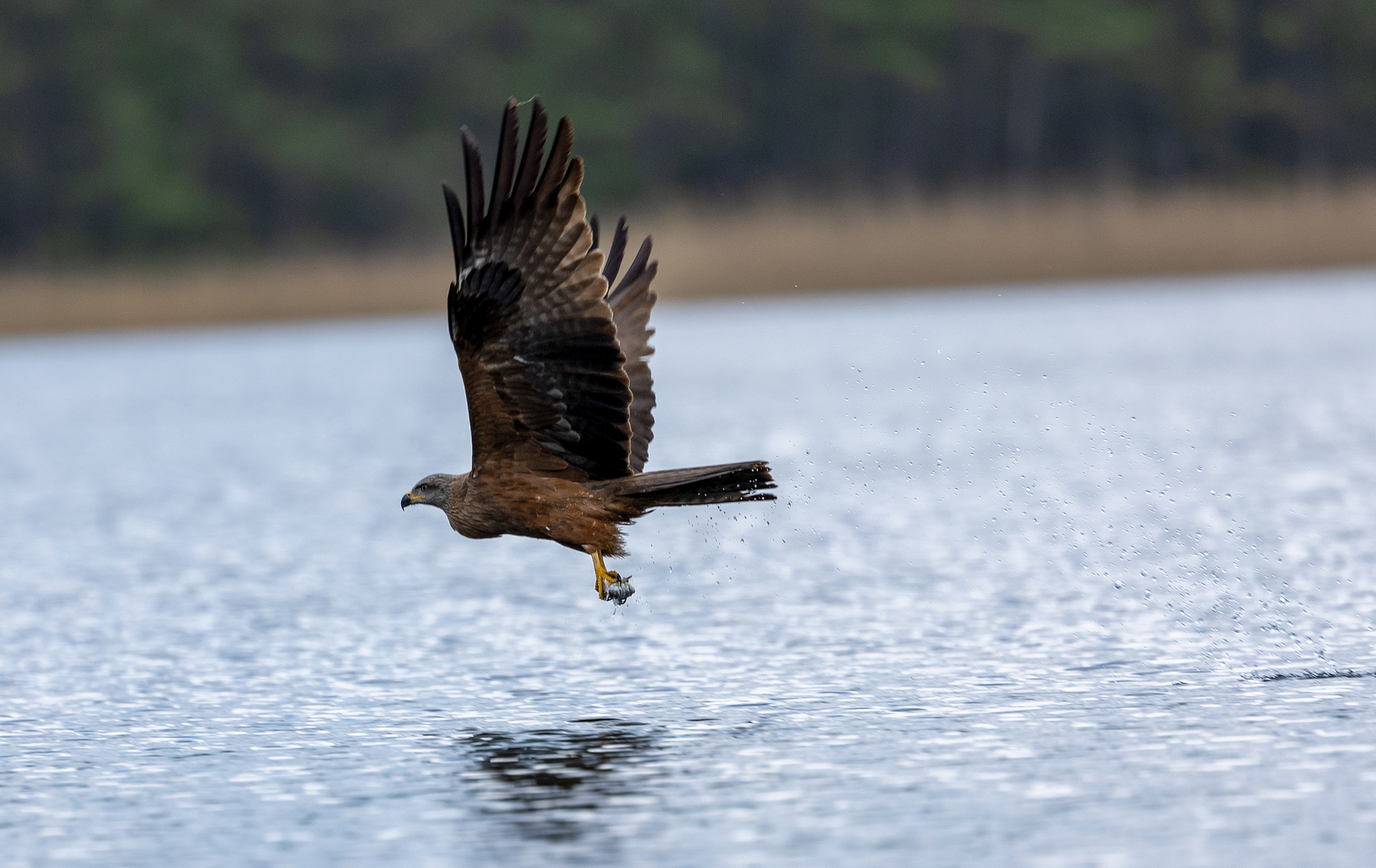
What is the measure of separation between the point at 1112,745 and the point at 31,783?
377cm

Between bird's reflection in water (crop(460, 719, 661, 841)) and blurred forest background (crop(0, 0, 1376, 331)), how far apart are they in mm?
36703

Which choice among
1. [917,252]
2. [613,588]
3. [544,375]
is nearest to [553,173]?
[544,375]

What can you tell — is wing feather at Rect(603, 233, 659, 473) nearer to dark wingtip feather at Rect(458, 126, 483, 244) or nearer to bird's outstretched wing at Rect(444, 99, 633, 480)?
bird's outstretched wing at Rect(444, 99, 633, 480)

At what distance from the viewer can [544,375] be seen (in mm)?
7957

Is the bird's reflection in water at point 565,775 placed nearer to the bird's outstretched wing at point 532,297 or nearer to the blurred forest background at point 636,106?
the bird's outstretched wing at point 532,297

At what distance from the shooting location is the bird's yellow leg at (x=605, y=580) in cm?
790

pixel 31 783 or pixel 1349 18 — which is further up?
pixel 1349 18

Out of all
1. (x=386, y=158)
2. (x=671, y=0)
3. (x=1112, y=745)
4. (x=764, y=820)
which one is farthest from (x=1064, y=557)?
A: (x=671, y=0)

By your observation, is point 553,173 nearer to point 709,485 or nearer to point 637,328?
point 709,485

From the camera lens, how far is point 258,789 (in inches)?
279

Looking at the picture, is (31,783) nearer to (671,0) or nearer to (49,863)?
(49,863)

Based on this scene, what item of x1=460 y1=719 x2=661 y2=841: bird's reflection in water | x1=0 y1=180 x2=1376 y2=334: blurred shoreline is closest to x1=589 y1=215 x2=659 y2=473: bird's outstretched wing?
x1=460 y1=719 x2=661 y2=841: bird's reflection in water

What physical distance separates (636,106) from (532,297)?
137 feet

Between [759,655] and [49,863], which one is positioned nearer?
[49,863]
